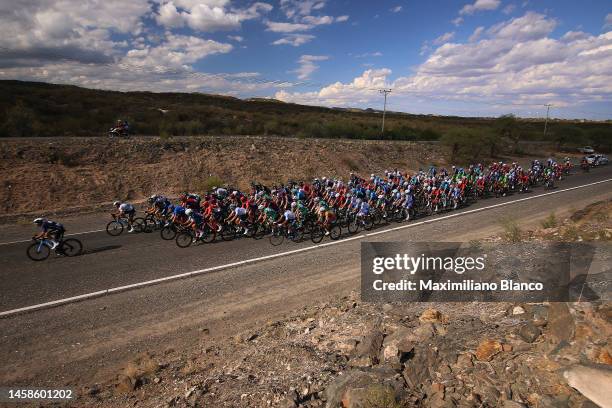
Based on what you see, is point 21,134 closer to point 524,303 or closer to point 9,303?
point 9,303

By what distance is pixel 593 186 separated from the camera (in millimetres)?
29797

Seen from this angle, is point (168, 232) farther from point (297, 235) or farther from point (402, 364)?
point (402, 364)

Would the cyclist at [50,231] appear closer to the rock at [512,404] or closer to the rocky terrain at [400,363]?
the rocky terrain at [400,363]

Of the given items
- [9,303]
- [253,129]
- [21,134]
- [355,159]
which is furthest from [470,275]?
[253,129]

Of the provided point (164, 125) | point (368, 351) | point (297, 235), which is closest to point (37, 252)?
point (297, 235)

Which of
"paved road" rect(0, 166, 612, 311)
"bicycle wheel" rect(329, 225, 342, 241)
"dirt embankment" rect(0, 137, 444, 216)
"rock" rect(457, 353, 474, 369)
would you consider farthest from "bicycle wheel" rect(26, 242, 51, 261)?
"rock" rect(457, 353, 474, 369)

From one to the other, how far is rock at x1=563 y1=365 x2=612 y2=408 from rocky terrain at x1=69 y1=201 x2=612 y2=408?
0.04 feet

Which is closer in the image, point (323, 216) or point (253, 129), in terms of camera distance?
point (323, 216)

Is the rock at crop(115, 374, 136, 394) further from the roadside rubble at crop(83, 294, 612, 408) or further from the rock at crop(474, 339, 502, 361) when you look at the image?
the rock at crop(474, 339, 502, 361)

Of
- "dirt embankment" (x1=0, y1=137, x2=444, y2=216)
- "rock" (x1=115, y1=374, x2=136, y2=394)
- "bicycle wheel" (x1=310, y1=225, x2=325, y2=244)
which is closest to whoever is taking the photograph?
"rock" (x1=115, y1=374, x2=136, y2=394)

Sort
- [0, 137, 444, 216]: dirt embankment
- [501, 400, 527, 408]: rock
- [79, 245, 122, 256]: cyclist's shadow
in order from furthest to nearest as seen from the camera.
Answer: [0, 137, 444, 216]: dirt embankment, [79, 245, 122, 256]: cyclist's shadow, [501, 400, 527, 408]: rock

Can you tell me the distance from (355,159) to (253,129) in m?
19.5

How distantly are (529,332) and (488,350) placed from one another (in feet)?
2.45

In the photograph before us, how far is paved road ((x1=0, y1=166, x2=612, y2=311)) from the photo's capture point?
10.1 meters
